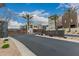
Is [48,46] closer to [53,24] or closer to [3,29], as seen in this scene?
[53,24]

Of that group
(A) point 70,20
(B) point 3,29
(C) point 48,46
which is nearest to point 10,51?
(B) point 3,29

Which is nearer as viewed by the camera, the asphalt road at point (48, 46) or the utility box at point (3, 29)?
the asphalt road at point (48, 46)

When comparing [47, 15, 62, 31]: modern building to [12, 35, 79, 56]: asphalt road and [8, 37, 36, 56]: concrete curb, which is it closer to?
[12, 35, 79, 56]: asphalt road

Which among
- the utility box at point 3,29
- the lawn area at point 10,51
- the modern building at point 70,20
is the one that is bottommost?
the lawn area at point 10,51

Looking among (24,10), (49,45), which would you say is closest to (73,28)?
(49,45)

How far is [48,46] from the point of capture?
1336cm

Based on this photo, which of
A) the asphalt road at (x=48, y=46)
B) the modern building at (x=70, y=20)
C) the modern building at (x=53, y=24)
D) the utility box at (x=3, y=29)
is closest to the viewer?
the asphalt road at (x=48, y=46)

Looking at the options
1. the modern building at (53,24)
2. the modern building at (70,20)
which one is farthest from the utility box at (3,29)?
the modern building at (70,20)

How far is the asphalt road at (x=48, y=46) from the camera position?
12.7 meters

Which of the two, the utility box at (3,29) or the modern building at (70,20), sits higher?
the modern building at (70,20)

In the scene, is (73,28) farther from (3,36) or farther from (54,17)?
(3,36)

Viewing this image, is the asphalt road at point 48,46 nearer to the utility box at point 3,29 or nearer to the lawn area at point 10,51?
the utility box at point 3,29

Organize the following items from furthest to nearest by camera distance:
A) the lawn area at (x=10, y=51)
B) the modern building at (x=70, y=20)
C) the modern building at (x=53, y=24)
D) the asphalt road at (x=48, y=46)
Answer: the modern building at (x=70, y=20)
the modern building at (x=53, y=24)
the asphalt road at (x=48, y=46)
the lawn area at (x=10, y=51)

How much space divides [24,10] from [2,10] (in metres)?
1.17
